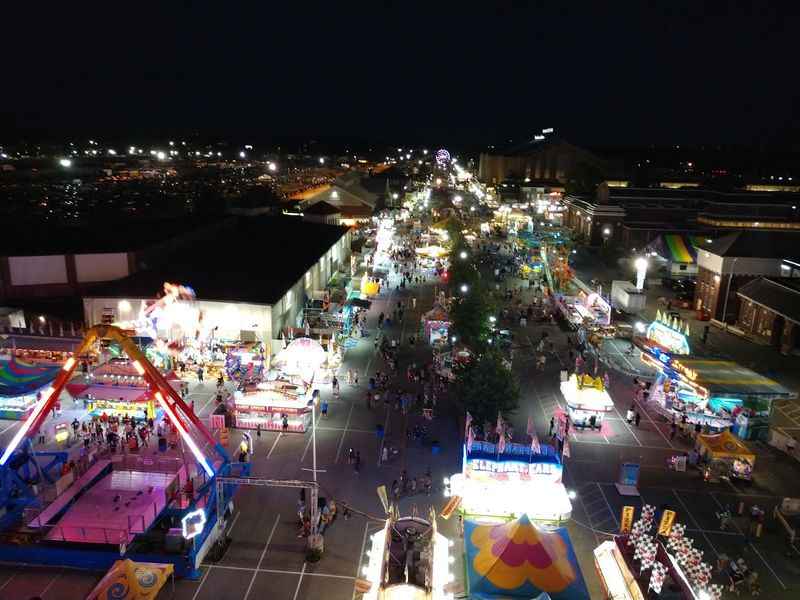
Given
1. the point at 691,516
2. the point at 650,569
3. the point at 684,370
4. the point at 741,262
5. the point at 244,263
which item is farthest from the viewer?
the point at 244,263

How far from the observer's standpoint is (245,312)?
29859 millimetres

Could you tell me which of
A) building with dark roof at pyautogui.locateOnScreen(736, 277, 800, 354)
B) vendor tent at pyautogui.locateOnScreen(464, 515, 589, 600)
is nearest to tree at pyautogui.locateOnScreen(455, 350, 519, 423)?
vendor tent at pyautogui.locateOnScreen(464, 515, 589, 600)

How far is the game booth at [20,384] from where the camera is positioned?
22.9 metres

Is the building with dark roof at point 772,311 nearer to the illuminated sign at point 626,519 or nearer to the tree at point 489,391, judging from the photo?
the tree at point 489,391

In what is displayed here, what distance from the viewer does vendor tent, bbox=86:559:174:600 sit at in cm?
1365

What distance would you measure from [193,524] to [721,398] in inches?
812

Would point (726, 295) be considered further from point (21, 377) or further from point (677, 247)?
point (21, 377)

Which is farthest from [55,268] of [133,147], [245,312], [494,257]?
[133,147]

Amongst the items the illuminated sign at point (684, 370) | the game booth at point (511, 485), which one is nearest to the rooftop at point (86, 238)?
the game booth at point (511, 485)

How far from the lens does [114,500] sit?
712 inches

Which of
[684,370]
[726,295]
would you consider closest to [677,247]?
[726,295]

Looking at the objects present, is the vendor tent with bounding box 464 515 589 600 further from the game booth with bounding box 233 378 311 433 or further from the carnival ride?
the game booth with bounding box 233 378 311 433

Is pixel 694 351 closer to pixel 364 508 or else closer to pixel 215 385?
pixel 364 508

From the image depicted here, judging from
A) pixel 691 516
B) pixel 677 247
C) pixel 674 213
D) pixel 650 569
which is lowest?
pixel 691 516
